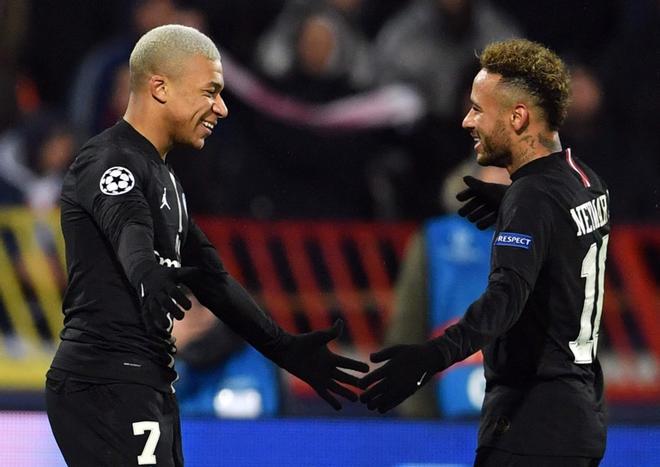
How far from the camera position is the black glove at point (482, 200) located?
14.0ft

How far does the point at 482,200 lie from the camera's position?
4340 millimetres

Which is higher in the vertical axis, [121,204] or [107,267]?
[121,204]

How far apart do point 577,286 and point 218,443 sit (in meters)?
2.24

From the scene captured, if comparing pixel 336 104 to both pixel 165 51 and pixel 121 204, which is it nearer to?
pixel 165 51

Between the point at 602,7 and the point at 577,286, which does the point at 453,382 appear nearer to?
the point at 577,286

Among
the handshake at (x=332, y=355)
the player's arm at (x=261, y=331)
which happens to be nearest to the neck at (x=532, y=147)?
the handshake at (x=332, y=355)

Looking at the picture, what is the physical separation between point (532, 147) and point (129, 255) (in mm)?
1270

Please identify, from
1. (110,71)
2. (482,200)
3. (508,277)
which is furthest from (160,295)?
(110,71)

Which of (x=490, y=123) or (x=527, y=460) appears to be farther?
(x=490, y=123)

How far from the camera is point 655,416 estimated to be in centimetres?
652

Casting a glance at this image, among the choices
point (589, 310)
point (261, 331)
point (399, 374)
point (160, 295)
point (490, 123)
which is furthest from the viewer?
point (261, 331)

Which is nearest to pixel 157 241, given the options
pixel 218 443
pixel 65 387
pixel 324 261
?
pixel 65 387

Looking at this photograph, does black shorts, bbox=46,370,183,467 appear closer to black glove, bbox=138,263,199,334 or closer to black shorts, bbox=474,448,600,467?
black glove, bbox=138,263,199,334

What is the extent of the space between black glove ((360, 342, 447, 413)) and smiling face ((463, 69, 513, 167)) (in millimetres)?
688
